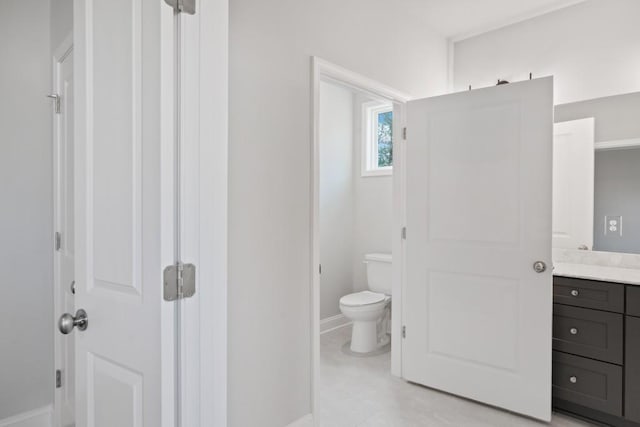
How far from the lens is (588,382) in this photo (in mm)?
2180

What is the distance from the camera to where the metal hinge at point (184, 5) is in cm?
99

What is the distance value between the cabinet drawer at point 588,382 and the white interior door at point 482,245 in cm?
15

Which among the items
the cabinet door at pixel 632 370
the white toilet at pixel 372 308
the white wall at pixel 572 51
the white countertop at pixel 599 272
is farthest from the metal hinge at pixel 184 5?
the white wall at pixel 572 51

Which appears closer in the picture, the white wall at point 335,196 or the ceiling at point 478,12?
the ceiling at point 478,12

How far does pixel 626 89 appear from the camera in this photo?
97.4 inches

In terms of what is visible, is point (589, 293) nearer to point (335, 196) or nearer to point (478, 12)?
point (478, 12)

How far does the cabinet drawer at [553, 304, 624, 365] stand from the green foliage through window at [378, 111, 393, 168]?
7.19 feet

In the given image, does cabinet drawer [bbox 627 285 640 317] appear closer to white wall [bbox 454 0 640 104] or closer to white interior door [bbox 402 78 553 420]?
white interior door [bbox 402 78 553 420]

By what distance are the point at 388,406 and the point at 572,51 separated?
277cm

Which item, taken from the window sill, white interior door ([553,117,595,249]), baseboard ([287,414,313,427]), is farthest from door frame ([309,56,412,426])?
white interior door ([553,117,595,249])

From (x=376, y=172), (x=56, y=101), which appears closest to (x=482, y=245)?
(x=376, y=172)

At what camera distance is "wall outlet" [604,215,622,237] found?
96.9 inches

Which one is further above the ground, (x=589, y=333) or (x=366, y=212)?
(x=366, y=212)

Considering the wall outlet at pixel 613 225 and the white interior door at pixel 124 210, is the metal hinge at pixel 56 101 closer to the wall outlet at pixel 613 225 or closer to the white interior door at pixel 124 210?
the white interior door at pixel 124 210
